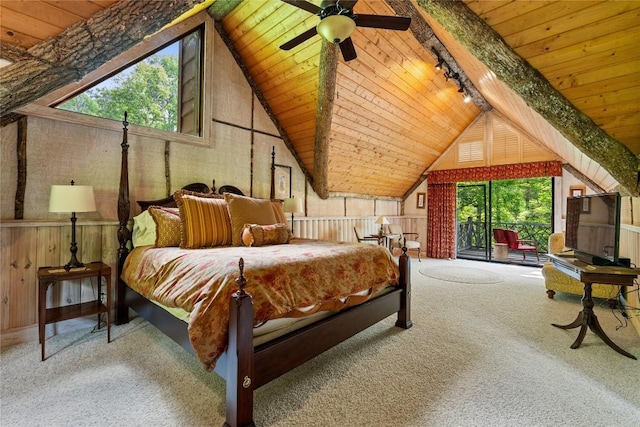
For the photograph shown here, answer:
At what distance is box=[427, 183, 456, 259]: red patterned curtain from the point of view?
6.58 metres

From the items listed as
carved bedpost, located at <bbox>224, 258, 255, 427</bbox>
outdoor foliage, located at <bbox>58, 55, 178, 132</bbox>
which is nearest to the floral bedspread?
carved bedpost, located at <bbox>224, 258, 255, 427</bbox>

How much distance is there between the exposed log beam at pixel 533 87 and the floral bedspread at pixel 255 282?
192 centimetres

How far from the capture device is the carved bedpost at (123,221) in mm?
2719

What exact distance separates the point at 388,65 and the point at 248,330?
12.3 feet

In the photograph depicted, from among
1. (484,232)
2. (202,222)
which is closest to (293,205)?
(202,222)

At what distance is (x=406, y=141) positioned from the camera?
215 inches

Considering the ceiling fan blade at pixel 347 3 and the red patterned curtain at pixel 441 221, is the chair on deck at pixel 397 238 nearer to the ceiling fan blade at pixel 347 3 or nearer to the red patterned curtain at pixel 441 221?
the red patterned curtain at pixel 441 221

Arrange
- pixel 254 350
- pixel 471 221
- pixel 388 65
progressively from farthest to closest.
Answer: pixel 471 221 < pixel 388 65 < pixel 254 350

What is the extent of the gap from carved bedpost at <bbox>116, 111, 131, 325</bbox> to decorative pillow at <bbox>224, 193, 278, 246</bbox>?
0.96 m

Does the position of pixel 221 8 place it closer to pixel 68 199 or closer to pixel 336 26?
pixel 336 26

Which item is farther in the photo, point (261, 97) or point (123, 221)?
point (261, 97)

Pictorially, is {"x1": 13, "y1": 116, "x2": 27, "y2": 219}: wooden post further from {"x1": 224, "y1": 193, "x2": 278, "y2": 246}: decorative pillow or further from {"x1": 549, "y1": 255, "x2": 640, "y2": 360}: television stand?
{"x1": 549, "y1": 255, "x2": 640, "y2": 360}: television stand

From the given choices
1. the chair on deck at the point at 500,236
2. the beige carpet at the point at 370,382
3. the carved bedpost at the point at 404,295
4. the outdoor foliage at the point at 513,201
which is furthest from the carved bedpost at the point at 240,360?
the outdoor foliage at the point at 513,201

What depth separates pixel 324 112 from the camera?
3803 mm
